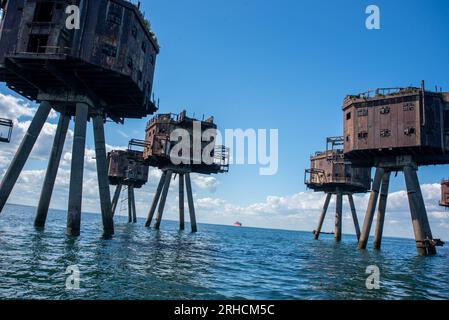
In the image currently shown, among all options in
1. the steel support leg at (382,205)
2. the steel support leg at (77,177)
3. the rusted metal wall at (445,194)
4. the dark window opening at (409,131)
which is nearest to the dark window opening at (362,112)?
the dark window opening at (409,131)

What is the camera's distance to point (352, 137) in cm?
2897

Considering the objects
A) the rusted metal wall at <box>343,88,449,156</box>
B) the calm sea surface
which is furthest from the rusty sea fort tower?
the rusted metal wall at <box>343,88,449,156</box>

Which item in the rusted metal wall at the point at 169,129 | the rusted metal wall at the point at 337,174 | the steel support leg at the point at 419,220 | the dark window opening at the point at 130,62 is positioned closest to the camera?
the dark window opening at the point at 130,62

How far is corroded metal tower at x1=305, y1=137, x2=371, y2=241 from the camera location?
42.4 m

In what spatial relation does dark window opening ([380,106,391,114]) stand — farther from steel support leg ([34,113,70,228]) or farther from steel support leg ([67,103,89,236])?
steel support leg ([34,113,70,228])

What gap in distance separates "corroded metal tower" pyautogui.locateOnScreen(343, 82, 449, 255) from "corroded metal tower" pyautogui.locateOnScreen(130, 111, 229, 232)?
14.7 m

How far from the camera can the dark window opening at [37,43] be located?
Result: 2070cm

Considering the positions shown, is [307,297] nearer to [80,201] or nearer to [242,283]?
[242,283]

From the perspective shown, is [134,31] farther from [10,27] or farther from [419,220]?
[419,220]

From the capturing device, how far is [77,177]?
20484 millimetres

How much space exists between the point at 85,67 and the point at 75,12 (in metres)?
3.48

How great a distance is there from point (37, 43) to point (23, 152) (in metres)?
6.77

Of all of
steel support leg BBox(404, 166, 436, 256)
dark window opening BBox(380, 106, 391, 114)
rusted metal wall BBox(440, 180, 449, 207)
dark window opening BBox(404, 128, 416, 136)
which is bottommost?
steel support leg BBox(404, 166, 436, 256)

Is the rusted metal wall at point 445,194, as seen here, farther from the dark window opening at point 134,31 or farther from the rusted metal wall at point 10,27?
the rusted metal wall at point 10,27
